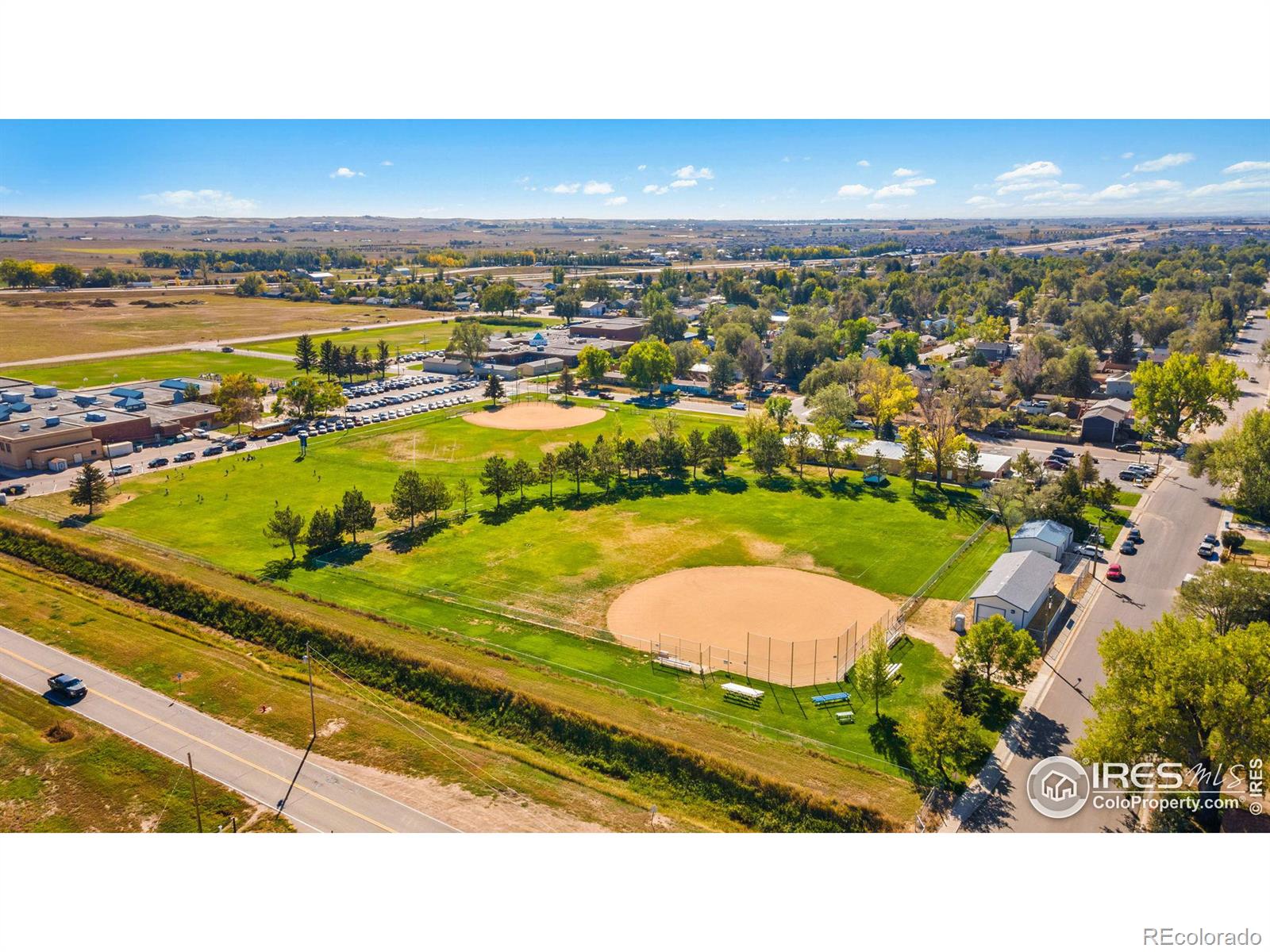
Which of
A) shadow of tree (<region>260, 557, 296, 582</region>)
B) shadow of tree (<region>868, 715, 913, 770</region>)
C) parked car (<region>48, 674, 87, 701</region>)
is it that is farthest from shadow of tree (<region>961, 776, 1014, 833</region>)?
shadow of tree (<region>260, 557, 296, 582</region>)

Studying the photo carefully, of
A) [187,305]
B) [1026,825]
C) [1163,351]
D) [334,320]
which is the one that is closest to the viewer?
[1026,825]

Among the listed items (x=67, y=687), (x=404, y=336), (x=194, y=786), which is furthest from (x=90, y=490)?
(x=404, y=336)

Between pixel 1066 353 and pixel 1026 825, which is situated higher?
pixel 1066 353

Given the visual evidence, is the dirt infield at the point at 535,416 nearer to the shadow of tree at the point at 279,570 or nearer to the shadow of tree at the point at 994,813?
the shadow of tree at the point at 279,570

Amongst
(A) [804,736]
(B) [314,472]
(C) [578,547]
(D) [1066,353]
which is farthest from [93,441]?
(D) [1066,353]

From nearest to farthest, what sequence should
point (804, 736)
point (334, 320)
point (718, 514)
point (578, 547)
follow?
point (804, 736) < point (578, 547) < point (718, 514) < point (334, 320)

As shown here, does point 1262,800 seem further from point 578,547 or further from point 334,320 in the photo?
point 334,320

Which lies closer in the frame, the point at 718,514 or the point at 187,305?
the point at 718,514
